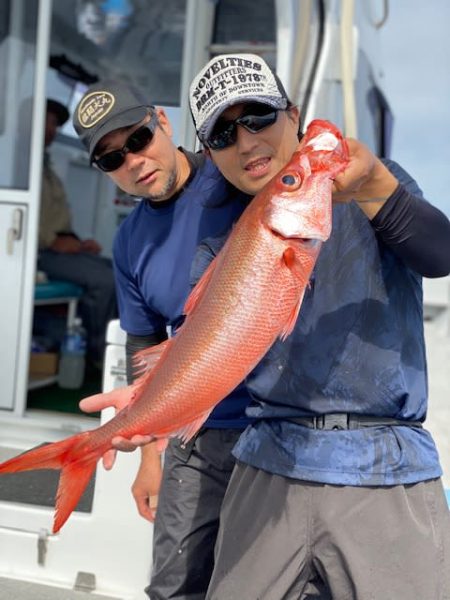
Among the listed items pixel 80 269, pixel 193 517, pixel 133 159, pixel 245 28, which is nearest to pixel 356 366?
pixel 193 517

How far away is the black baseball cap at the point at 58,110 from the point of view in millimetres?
7090

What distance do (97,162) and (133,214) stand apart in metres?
0.24

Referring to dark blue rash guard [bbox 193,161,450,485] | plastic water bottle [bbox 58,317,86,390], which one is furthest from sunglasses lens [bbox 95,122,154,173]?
plastic water bottle [bbox 58,317,86,390]

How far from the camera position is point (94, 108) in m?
2.46

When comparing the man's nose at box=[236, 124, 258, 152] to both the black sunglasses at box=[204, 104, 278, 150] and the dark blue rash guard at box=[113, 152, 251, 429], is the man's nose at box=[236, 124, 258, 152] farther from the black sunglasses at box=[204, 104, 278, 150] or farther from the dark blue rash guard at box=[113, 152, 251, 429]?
the dark blue rash guard at box=[113, 152, 251, 429]

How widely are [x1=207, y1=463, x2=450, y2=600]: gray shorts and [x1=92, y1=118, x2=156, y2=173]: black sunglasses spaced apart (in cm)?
119

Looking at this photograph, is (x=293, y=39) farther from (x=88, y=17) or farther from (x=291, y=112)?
(x=88, y=17)

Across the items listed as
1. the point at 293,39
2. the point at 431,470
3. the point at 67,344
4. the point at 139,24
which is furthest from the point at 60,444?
the point at 139,24

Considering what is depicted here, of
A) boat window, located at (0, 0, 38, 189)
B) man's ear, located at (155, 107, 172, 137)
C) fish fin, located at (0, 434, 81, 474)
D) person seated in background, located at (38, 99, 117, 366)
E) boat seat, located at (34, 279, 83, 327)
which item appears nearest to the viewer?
fish fin, located at (0, 434, 81, 474)

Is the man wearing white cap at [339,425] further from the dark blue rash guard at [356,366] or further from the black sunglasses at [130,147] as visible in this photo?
the black sunglasses at [130,147]

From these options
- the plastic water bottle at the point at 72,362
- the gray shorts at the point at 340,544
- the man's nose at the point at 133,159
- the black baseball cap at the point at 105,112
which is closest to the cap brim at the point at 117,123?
the black baseball cap at the point at 105,112

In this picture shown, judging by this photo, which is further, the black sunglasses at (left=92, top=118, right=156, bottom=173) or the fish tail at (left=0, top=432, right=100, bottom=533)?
the black sunglasses at (left=92, top=118, right=156, bottom=173)

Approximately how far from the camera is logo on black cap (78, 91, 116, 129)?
2.44 m

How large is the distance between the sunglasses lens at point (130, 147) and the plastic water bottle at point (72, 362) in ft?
12.5
